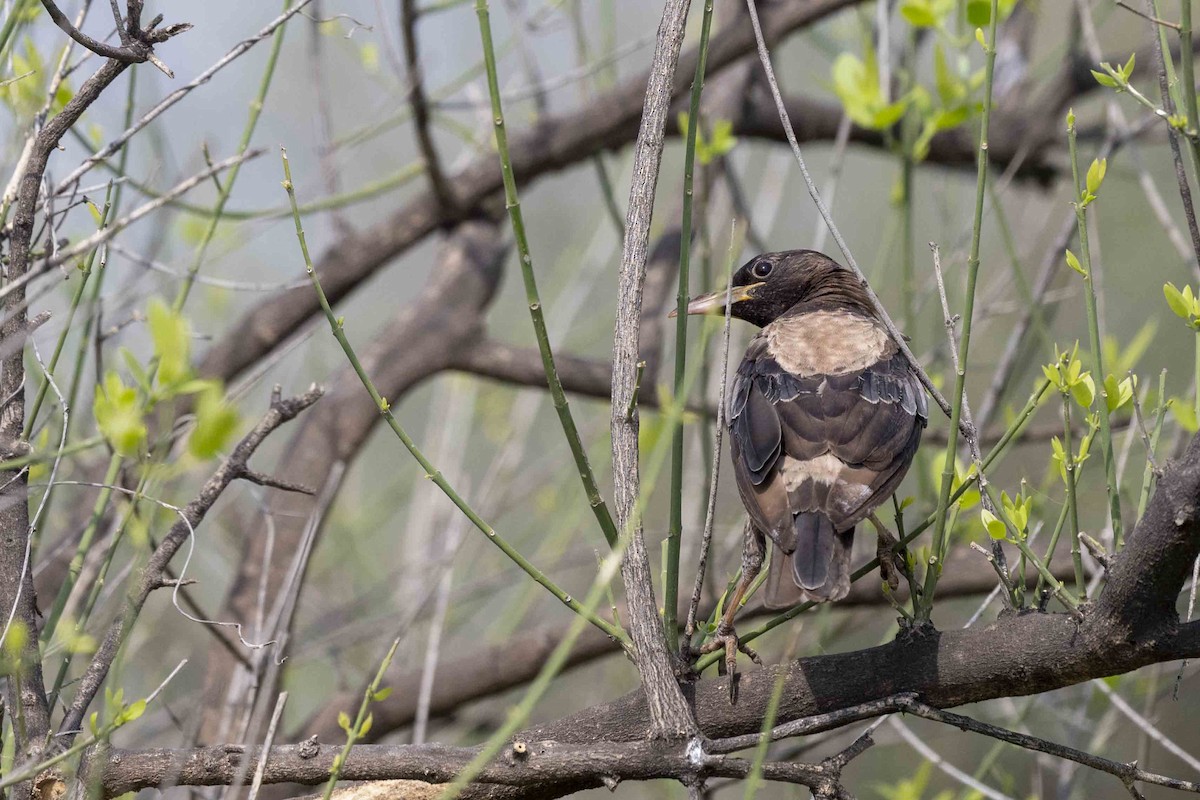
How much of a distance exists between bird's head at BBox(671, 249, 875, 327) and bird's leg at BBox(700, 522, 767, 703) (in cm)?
132

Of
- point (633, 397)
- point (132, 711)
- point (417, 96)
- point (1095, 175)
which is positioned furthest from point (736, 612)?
point (417, 96)

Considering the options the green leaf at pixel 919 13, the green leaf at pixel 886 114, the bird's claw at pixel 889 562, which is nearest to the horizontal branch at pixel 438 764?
the bird's claw at pixel 889 562

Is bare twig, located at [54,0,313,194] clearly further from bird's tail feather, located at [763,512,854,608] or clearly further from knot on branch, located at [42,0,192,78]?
bird's tail feather, located at [763,512,854,608]

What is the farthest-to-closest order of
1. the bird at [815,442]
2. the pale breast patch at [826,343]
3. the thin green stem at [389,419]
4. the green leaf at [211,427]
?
the pale breast patch at [826,343]
the bird at [815,442]
the thin green stem at [389,419]
the green leaf at [211,427]

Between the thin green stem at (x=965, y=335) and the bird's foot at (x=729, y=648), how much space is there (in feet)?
1.41

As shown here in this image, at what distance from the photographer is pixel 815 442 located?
3.23 meters

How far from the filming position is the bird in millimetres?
2799

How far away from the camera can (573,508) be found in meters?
5.21

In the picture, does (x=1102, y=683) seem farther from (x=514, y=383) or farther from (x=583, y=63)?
(x=583, y=63)

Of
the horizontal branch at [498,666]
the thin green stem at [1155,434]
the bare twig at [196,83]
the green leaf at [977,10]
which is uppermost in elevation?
the green leaf at [977,10]

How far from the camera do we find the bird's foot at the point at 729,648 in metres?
2.56

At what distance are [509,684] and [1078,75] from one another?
167 inches

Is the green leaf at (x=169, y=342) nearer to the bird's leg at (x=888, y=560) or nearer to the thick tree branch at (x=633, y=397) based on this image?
the thick tree branch at (x=633, y=397)

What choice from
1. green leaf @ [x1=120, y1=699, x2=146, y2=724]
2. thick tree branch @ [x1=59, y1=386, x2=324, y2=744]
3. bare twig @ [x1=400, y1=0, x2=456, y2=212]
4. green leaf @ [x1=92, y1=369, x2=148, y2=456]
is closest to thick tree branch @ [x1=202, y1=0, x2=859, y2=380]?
bare twig @ [x1=400, y1=0, x2=456, y2=212]
